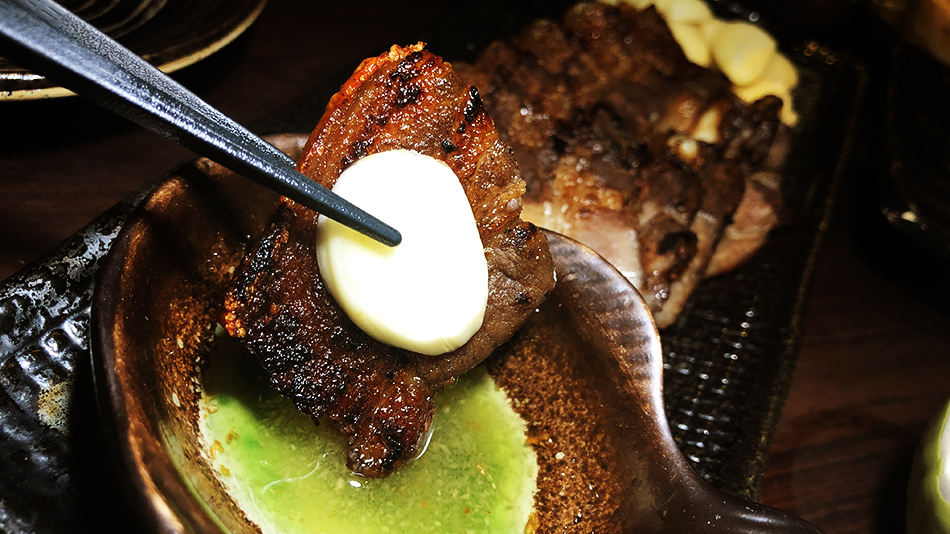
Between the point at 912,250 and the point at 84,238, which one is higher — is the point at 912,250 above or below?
below

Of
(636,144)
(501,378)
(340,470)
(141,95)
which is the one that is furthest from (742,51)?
(141,95)

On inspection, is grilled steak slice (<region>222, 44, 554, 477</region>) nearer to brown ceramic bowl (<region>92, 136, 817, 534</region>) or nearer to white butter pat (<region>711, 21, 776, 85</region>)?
brown ceramic bowl (<region>92, 136, 817, 534</region>)

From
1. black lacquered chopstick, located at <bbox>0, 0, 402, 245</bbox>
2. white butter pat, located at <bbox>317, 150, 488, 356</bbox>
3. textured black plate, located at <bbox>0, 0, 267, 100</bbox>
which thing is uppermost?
black lacquered chopstick, located at <bbox>0, 0, 402, 245</bbox>

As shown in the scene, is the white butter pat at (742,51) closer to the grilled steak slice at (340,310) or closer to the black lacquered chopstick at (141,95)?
the grilled steak slice at (340,310)

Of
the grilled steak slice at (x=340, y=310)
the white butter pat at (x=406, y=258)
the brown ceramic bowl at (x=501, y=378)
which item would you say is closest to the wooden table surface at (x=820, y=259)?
the brown ceramic bowl at (x=501, y=378)

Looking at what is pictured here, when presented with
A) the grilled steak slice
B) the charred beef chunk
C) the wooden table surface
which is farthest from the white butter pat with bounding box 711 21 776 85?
the grilled steak slice

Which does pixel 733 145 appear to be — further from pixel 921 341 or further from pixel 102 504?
pixel 102 504

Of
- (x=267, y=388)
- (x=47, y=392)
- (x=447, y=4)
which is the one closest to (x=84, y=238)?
(x=47, y=392)
